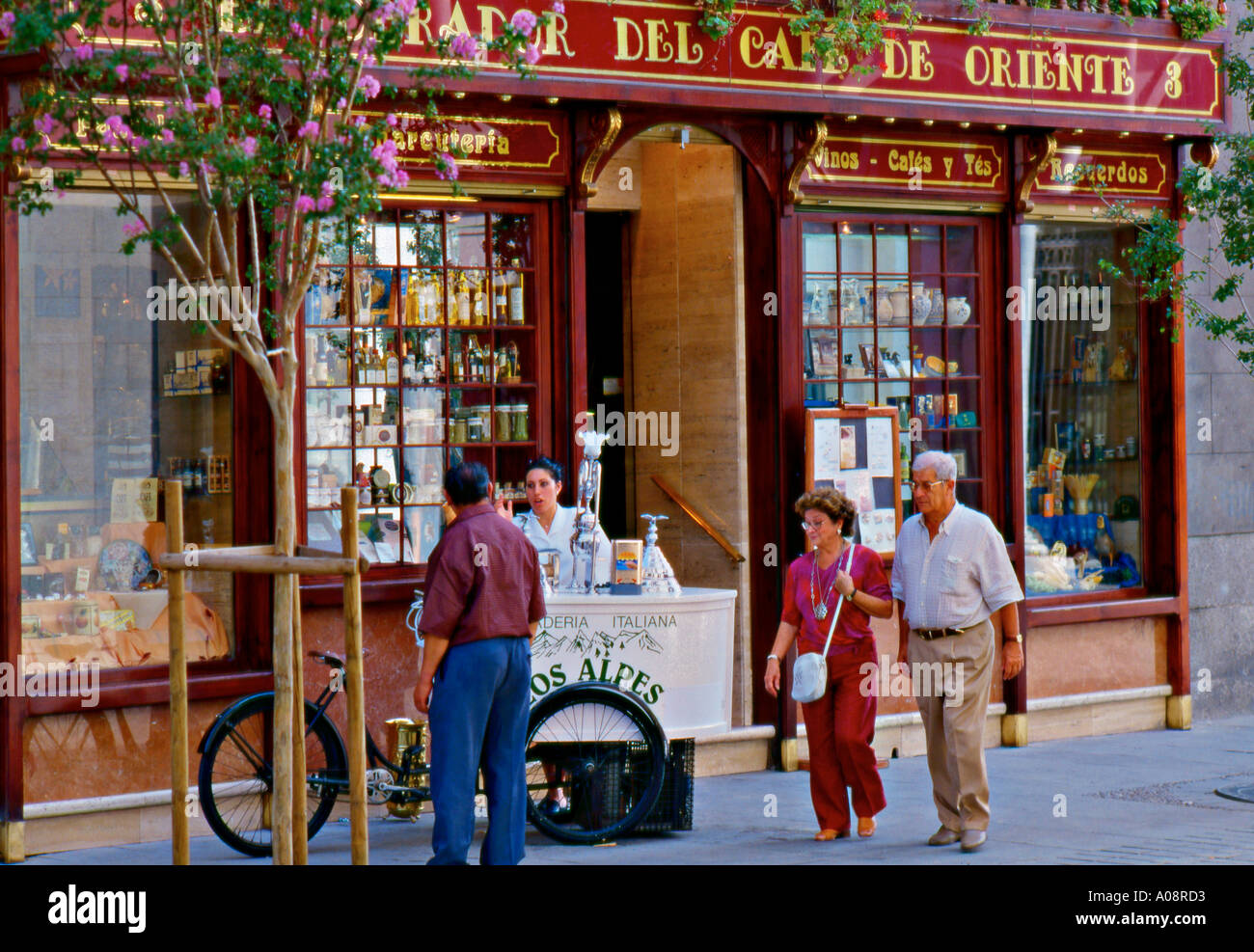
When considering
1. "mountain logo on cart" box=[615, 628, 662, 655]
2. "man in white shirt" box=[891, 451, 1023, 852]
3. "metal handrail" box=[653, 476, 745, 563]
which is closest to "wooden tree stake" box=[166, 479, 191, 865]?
"mountain logo on cart" box=[615, 628, 662, 655]

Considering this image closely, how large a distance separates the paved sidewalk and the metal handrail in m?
1.43

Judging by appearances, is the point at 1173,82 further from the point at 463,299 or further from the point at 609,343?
the point at 463,299

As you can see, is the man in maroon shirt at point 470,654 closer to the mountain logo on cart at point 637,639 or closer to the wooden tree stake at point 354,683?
the wooden tree stake at point 354,683

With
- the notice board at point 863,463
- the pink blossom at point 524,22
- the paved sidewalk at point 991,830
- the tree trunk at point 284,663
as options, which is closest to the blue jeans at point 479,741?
the paved sidewalk at point 991,830

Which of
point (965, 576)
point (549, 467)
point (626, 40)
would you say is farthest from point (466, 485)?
point (626, 40)

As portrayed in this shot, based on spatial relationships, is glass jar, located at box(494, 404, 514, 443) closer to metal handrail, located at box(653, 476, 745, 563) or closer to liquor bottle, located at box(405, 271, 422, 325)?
liquor bottle, located at box(405, 271, 422, 325)

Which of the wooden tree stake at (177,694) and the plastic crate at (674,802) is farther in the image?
the plastic crate at (674,802)

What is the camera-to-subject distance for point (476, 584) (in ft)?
24.7

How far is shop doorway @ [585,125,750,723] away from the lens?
37.9 ft

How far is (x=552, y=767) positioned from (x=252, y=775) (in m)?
1.55

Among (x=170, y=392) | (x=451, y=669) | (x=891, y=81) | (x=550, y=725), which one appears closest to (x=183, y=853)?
(x=451, y=669)

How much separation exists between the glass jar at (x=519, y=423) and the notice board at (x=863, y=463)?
188 cm

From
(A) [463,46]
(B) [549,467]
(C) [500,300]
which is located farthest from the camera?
(C) [500,300]

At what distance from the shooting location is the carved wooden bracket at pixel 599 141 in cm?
1052
